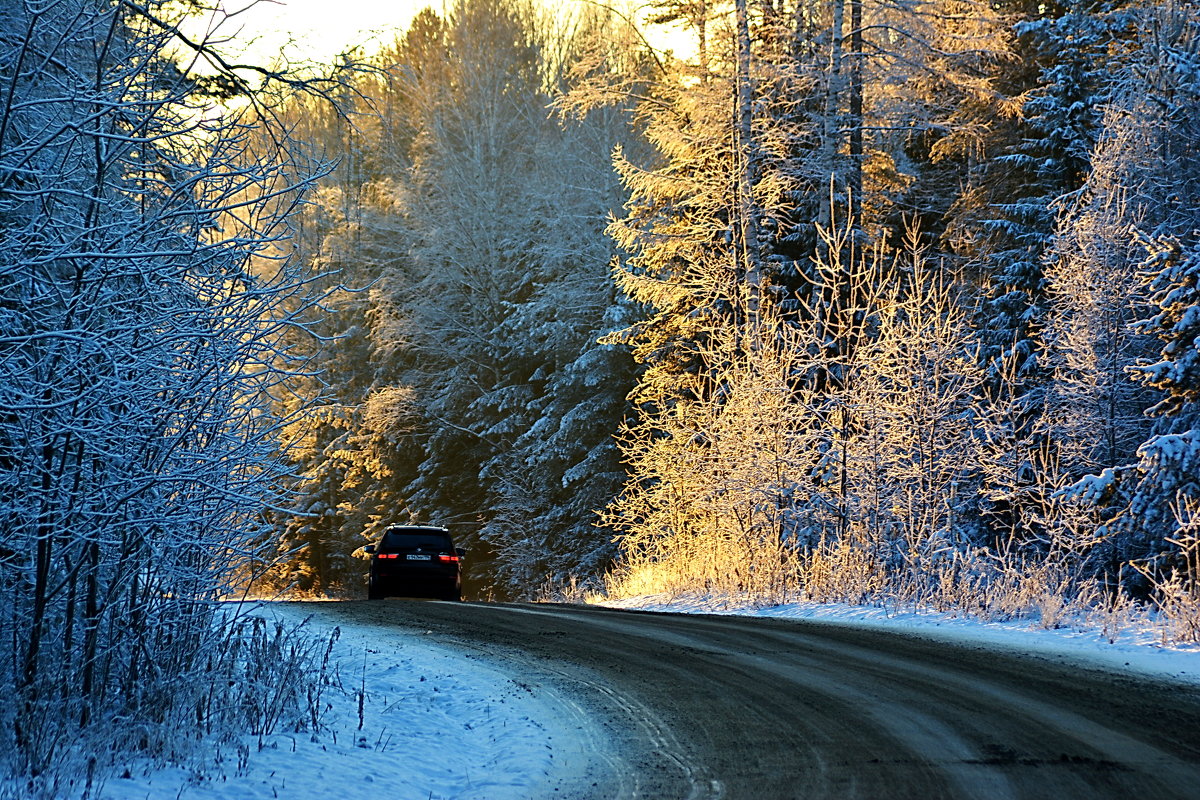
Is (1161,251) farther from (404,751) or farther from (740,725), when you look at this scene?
(404,751)

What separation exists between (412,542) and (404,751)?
623 inches

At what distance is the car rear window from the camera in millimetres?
22938

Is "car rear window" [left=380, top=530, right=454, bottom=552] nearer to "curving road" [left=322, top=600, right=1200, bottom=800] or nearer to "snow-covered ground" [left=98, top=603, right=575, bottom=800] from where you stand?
"curving road" [left=322, top=600, right=1200, bottom=800]

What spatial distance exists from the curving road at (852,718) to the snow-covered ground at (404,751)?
0.38 meters

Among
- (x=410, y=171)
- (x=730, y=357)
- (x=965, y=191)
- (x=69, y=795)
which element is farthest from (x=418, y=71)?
(x=69, y=795)

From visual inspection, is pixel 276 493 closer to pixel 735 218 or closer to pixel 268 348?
pixel 268 348

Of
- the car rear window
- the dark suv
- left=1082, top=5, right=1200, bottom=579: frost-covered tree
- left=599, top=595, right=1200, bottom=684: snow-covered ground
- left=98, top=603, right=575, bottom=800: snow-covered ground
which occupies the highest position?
left=1082, top=5, right=1200, bottom=579: frost-covered tree

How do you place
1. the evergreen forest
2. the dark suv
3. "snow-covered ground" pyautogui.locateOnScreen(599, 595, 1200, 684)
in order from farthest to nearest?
the dark suv → the evergreen forest → "snow-covered ground" pyautogui.locateOnScreen(599, 595, 1200, 684)

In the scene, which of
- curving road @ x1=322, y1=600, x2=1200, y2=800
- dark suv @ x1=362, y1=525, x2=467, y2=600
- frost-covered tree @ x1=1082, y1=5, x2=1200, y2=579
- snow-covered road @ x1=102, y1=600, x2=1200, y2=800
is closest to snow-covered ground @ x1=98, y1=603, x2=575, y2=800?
snow-covered road @ x1=102, y1=600, x2=1200, y2=800

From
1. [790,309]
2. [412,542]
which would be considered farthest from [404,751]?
[790,309]

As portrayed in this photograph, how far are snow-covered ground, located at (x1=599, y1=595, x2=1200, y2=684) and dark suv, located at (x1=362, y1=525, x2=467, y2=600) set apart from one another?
7570mm

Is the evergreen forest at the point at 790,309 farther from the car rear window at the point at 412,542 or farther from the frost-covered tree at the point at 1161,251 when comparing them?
the car rear window at the point at 412,542

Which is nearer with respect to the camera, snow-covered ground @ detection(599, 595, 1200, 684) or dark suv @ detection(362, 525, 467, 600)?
snow-covered ground @ detection(599, 595, 1200, 684)

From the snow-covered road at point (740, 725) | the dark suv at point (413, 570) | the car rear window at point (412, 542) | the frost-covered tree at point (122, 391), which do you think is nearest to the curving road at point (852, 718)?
the snow-covered road at point (740, 725)
